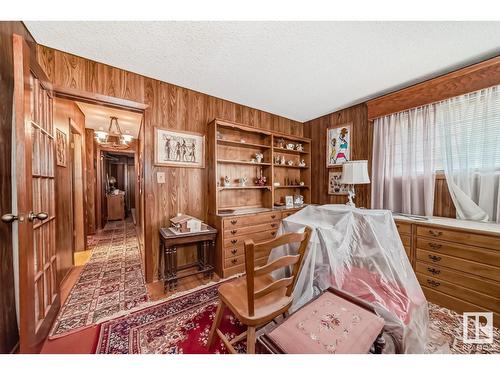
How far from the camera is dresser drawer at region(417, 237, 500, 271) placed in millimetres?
1564

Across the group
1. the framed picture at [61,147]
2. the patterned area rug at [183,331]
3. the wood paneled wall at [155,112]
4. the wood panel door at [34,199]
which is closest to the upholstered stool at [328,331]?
the patterned area rug at [183,331]

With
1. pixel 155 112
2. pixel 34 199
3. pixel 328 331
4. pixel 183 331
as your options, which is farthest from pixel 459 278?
pixel 155 112

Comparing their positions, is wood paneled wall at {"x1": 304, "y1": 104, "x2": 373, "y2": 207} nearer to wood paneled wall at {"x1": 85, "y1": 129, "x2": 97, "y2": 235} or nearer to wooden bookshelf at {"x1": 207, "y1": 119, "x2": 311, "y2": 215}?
wooden bookshelf at {"x1": 207, "y1": 119, "x2": 311, "y2": 215}

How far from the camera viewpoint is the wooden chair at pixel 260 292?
94 cm

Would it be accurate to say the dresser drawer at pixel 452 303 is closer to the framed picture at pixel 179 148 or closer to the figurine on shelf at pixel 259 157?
the figurine on shelf at pixel 259 157

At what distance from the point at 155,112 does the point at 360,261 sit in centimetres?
280

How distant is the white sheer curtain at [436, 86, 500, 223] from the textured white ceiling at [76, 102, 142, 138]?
4.40m

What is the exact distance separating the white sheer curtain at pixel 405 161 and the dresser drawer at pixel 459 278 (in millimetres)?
695

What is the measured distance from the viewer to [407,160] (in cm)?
241

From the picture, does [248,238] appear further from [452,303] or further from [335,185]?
[452,303]

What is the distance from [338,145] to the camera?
10.6 ft

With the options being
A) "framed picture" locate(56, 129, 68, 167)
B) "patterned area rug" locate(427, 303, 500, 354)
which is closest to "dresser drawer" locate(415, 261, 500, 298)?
"patterned area rug" locate(427, 303, 500, 354)
